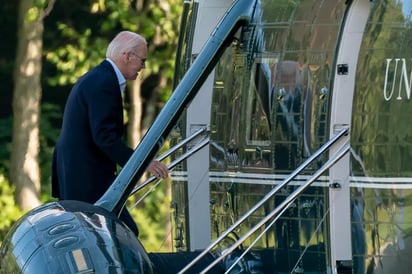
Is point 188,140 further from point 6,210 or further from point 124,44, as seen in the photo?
point 6,210

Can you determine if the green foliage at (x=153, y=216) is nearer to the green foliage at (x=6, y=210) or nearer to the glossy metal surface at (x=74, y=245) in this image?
the green foliage at (x=6, y=210)

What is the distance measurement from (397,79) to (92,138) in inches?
93.4

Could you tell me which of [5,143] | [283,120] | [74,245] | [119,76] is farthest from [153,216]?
[74,245]

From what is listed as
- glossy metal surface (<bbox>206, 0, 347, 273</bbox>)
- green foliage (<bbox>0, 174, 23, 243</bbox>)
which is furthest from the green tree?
glossy metal surface (<bbox>206, 0, 347, 273</bbox>)

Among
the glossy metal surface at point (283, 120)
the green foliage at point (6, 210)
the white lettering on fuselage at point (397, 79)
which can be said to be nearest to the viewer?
the white lettering on fuselage at point (397, 79)

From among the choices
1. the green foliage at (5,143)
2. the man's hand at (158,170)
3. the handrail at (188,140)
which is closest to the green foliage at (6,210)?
→ the green foliage at (5,143)

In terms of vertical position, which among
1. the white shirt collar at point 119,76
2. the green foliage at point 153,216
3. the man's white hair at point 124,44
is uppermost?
the man's white hair at point 124,44

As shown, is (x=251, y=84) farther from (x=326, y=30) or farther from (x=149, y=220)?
(x=149, y=220)

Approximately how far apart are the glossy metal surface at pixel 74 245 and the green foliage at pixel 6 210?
29.4 feet

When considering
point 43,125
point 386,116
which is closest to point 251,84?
point 386,116

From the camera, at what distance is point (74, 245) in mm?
7266

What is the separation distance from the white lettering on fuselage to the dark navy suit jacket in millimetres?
1977

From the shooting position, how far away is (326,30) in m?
7.58

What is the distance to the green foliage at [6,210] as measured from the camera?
16769 millimetres
